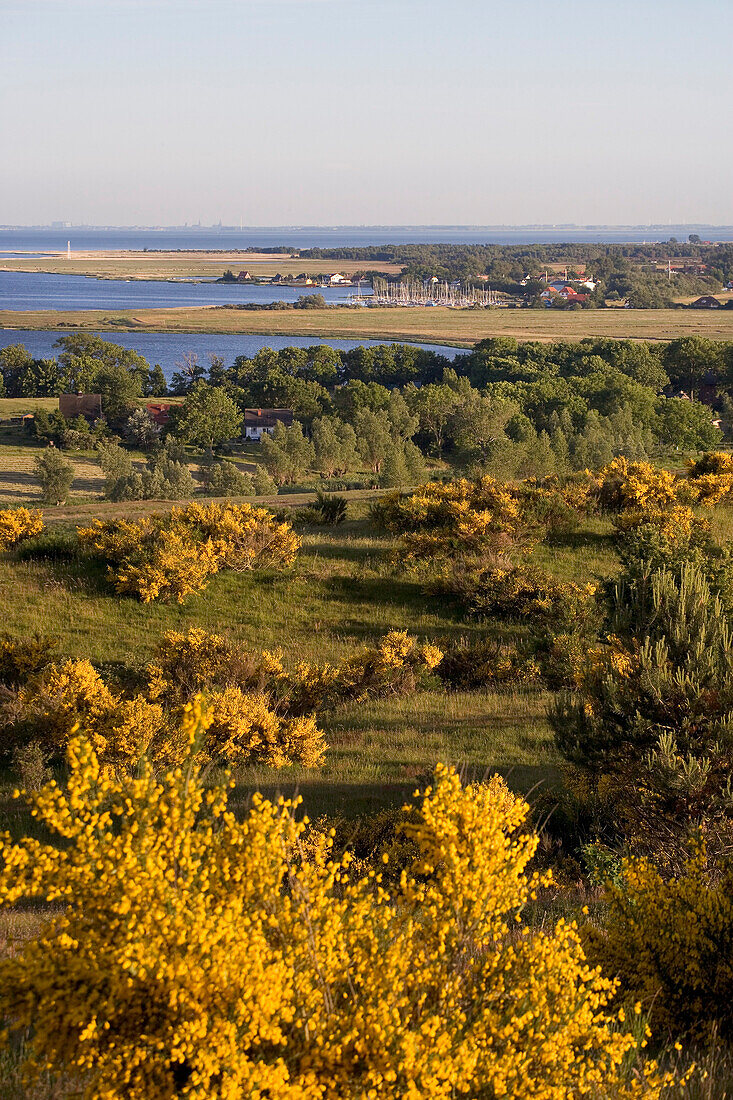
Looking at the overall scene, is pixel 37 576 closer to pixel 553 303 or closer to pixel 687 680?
pixel 687 680

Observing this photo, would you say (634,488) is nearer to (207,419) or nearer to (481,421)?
(481,421)

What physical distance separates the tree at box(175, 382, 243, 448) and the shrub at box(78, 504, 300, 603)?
1657 inches

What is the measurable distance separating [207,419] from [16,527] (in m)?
43.4

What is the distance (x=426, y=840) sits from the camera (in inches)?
158

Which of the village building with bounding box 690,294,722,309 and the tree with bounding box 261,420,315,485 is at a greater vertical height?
the village building with bounding box 690,294,722,309

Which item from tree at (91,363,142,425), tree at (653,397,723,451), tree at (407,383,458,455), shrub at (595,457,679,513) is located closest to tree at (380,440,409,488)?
tree at (407,383,458,455)

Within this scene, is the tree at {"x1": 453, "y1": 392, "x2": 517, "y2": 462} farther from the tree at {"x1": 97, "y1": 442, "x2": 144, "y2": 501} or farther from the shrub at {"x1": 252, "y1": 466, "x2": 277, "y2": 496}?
the tree at {"x1": 97, "y1": 442, "x2": 144, "y2": 501}

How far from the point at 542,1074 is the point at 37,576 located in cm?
1533

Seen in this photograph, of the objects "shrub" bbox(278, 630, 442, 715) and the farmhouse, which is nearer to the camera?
"shrub" bbox(278, 630, 442, 715)

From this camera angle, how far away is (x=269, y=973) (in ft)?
11.1

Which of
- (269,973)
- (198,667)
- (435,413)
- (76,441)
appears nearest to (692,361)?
(435,413)

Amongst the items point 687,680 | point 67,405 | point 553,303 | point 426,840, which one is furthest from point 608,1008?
Answer: point 553,303

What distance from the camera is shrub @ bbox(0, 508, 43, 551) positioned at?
734 inches

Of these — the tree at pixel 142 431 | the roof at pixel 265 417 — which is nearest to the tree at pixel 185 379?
the roof at pixel 265 417
